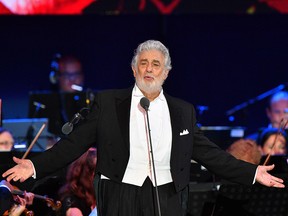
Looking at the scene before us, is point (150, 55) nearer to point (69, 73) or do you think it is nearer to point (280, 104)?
point (280, 104)

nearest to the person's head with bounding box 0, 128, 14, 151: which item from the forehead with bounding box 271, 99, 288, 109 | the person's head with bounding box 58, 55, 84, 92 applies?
the person's head with bounding box 58, 55, 84, 92

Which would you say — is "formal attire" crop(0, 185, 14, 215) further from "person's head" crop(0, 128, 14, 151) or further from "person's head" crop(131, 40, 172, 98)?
"person's head" crop(0, 128, 14, 151)

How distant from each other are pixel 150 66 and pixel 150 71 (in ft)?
0.11

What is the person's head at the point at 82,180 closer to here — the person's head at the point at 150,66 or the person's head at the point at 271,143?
the person's head at the point at 150,66

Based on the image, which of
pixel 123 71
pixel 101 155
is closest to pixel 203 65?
pixel 123 71

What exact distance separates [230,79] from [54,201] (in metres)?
5.90

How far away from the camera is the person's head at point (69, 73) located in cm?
1007

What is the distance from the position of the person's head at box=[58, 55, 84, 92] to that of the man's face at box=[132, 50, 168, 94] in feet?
18.2

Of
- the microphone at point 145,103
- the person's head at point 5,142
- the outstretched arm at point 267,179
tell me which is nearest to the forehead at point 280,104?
the person's head at point 5,142

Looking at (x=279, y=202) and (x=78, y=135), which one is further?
(x=279, y=202)

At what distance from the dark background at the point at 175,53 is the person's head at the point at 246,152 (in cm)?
424

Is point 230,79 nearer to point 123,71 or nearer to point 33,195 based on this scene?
point 123,71

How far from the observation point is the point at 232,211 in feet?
16.0

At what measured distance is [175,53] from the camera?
10453mm
